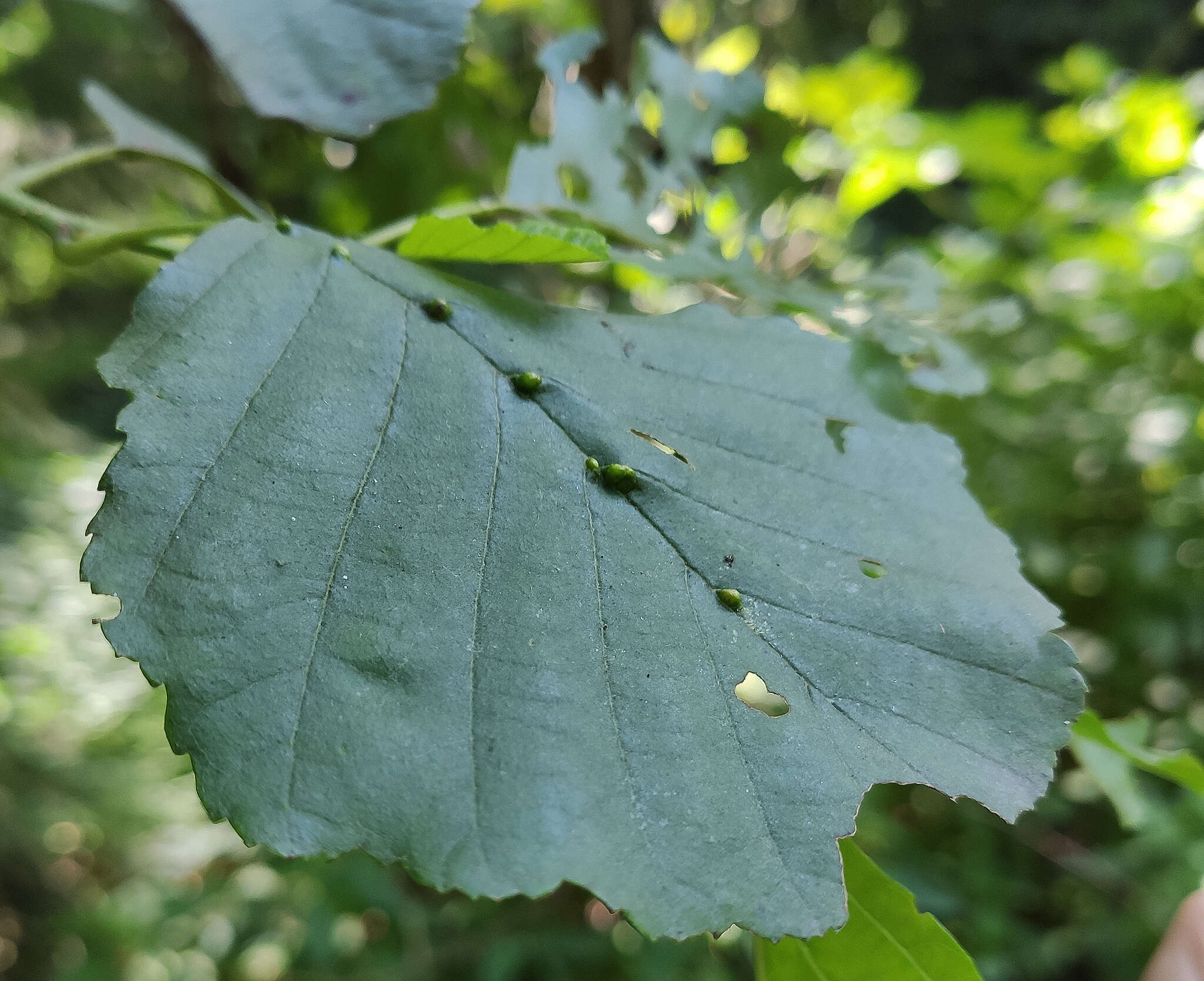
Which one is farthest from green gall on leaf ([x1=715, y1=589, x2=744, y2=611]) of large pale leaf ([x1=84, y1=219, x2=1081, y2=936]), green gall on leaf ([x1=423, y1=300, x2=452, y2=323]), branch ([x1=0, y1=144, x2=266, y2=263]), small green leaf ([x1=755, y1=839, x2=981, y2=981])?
branch ([x1=0, y1=144, x2=266, y2=263])

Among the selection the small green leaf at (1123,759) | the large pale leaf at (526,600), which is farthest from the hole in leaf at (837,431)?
the small green leaf at (1123,759)

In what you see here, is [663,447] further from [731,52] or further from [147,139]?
[731,52]

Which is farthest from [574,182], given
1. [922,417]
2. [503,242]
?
[922,417]

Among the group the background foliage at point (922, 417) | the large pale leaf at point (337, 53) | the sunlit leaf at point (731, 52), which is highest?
the sunlit leaf at point (731, 52)

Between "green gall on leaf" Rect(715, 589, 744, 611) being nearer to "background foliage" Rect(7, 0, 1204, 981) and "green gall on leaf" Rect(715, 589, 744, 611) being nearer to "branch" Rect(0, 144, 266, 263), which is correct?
"branch" Rect(0, 144, 266, 263)

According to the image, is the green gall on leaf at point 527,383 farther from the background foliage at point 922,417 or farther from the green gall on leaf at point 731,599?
the background foliage at point 922,417

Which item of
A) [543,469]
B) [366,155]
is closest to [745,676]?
[543,469]
